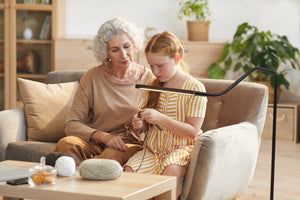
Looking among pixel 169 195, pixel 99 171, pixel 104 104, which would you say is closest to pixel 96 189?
pixel 99 171

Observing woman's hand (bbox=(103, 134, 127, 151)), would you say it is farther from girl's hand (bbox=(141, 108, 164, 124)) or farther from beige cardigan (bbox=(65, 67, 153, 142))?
girl's hand (bbox=(141, 108, 164, 124))

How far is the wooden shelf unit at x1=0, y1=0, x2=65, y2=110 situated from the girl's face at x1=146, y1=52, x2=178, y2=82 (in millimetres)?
3120

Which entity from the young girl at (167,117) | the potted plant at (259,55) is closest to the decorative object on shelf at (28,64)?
the potted plant at (259,55)

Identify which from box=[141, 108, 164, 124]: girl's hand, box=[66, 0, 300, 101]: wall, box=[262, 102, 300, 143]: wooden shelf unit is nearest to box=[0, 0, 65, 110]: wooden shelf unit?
box=[66, 0, 300, 101]: wall

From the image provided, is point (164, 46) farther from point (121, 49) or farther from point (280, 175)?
point (280, 175)

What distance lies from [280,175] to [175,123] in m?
1.67

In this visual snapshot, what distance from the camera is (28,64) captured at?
17.0 ft

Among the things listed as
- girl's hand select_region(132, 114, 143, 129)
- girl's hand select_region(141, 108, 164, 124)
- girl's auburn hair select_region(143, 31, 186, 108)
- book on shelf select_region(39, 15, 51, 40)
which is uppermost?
book on shelf select_region(39, 15, 51, 40)

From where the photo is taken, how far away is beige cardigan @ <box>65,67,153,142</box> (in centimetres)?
256

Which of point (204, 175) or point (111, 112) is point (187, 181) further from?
point (111, 112)

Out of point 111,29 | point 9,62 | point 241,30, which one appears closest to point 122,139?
point 111,29

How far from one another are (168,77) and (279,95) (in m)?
2.93

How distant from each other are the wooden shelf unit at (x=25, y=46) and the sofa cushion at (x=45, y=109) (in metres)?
2.33

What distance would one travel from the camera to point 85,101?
2.58 m
